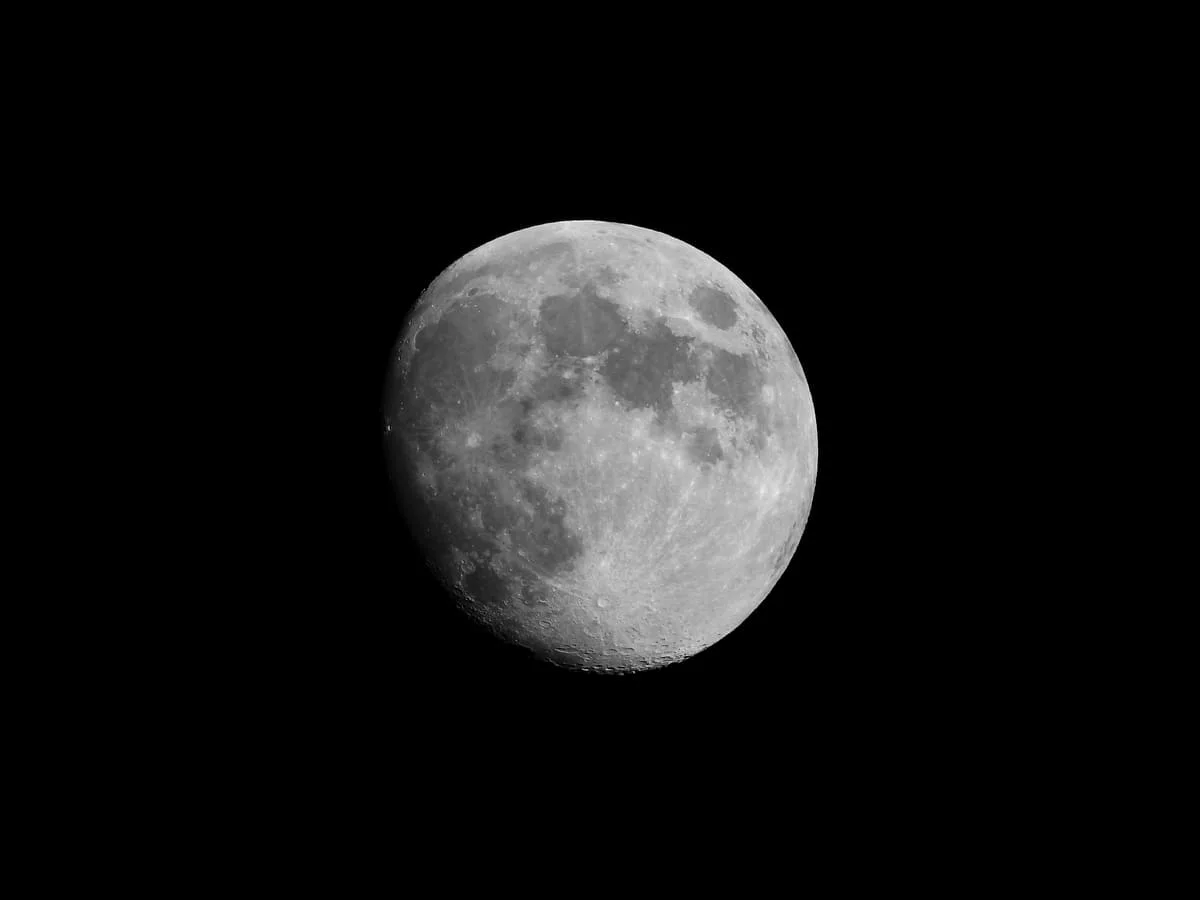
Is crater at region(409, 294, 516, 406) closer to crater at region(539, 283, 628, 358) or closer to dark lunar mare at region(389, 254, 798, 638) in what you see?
dark lunar mare at region(389, 254, 798, 638)

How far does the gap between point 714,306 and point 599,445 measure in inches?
34.1

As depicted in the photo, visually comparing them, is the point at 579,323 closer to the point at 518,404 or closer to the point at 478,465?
the point at 518,404

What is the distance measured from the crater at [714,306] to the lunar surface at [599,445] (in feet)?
0.03

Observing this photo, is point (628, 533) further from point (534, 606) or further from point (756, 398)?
point (756, 398)

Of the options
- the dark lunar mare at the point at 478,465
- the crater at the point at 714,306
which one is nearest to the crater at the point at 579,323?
the dark lunar mare at the point at 478,465

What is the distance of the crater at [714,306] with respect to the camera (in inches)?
164

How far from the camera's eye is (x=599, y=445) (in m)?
3.87

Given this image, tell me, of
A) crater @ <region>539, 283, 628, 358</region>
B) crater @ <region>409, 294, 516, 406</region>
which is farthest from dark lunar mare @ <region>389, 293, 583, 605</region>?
crater @ <region>539, 283, 628, 358</region>

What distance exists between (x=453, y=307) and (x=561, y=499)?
1021mm

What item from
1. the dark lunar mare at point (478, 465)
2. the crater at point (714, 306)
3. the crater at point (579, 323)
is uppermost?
the crater at point (714, 306)

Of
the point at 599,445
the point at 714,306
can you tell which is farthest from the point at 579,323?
the point at 714,306

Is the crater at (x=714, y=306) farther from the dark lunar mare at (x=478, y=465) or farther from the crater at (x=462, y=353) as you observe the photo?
the crater at (x=462, y=353)

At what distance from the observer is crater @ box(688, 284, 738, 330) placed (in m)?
4.18

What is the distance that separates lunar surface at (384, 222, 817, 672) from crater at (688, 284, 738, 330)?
0.03 ft
